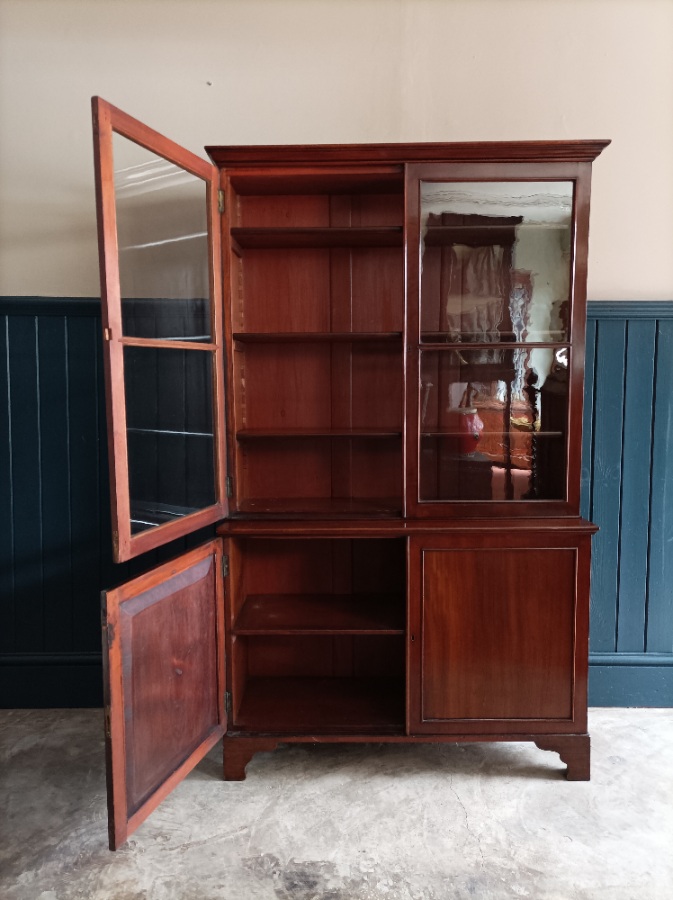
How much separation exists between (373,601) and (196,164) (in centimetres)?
171

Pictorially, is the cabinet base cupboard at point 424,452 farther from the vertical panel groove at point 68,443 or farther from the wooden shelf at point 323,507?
the vertical panel groove at point 68,443

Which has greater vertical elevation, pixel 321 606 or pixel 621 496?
pixel 621 496

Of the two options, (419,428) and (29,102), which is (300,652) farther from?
(29,102)

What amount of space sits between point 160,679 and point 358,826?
775 mm

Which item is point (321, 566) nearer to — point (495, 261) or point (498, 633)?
point (498, 633)

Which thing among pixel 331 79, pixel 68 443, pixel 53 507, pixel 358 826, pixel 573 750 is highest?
pixel 331 79

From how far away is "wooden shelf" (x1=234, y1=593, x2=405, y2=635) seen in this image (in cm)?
219

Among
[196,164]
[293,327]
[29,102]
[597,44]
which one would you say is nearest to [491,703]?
[293,327]

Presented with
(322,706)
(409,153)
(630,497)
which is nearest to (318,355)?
(409,153)

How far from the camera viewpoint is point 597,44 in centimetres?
248

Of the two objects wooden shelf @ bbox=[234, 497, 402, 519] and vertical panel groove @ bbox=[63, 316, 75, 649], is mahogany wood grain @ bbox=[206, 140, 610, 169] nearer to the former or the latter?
vertical panel groove @ bbox=[63, 316, 75, 649]

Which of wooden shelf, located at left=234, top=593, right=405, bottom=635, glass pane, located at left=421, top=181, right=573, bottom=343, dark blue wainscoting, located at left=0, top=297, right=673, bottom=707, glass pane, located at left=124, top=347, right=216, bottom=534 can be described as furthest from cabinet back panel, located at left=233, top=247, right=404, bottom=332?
wooden shelf, located at left=234, top=593, right=405, bottom=635

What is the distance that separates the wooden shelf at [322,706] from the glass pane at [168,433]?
81cm

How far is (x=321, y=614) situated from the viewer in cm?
233
